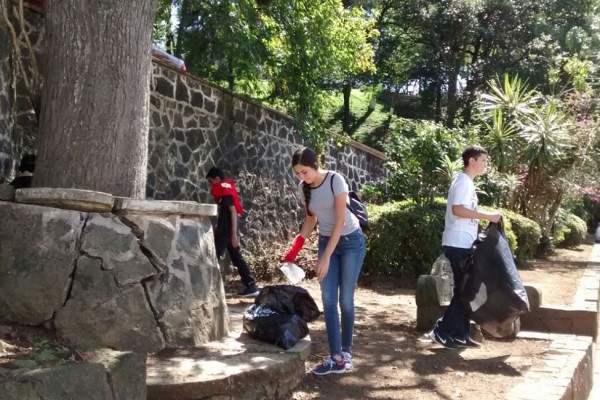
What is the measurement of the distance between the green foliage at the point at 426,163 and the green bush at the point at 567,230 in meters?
5.80

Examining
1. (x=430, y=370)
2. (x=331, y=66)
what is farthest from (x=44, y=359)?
(x=331, y=66)

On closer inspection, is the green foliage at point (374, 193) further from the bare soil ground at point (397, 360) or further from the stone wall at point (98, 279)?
the stone wall at point (98, 279)

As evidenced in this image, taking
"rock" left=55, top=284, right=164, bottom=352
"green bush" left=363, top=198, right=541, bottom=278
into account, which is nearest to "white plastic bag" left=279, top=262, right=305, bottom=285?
"rock" left=55, top=284, right=164, bottom=352

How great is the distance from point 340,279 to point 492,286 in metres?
1.54

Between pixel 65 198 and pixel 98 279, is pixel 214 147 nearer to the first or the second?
pixel 65 198

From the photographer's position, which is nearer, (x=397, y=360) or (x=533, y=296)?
(x=397, y=360)

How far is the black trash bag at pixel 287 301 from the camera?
16.0 feet

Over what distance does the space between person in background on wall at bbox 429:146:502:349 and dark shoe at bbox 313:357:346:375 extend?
1316 mm

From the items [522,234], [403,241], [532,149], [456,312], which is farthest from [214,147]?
[532,149]

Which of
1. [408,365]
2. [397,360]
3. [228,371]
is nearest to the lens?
[228,371]

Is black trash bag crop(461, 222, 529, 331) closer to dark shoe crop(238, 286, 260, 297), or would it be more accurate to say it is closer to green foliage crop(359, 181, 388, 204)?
dark shoe crop(238, 286, 260, 297)

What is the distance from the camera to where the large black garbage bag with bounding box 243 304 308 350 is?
464 cm

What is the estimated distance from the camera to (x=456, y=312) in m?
5.93

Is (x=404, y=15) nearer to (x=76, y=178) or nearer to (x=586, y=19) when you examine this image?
(x=586, y=19)
